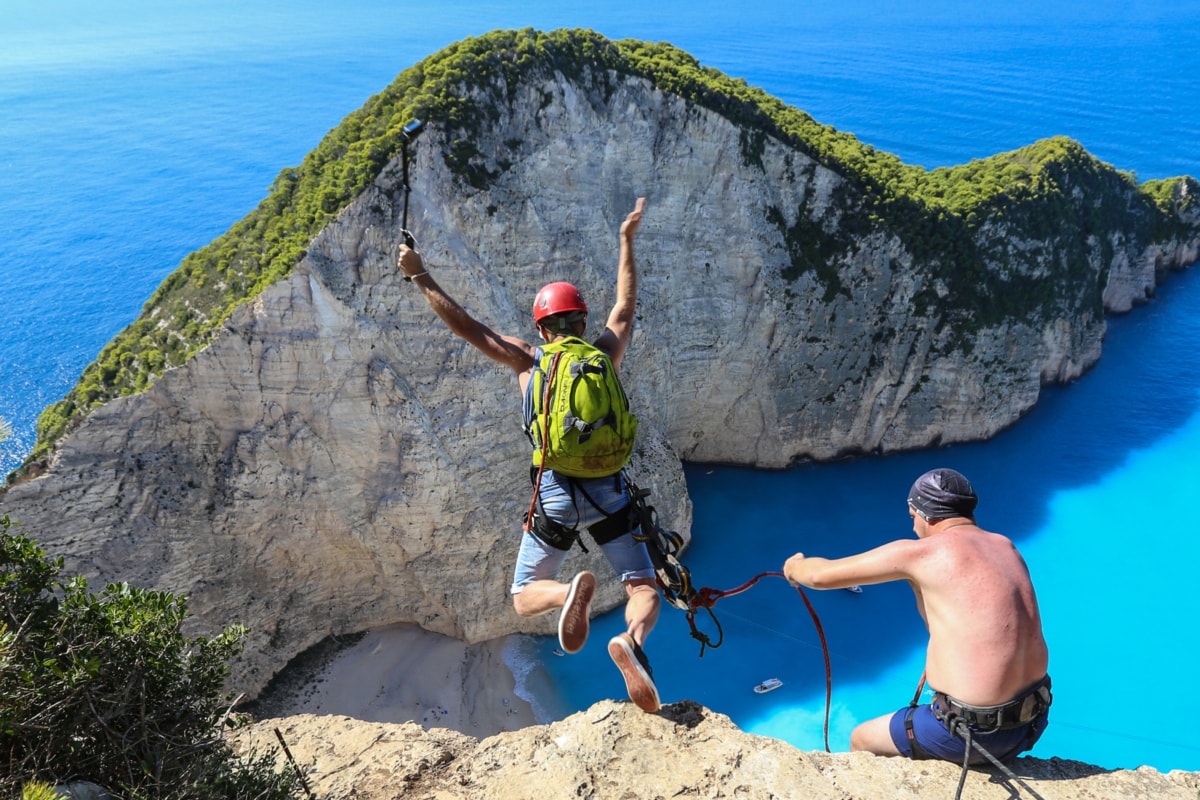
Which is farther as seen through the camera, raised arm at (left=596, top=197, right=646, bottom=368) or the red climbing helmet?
raised arm at (left=596, top=197, right=646, bottom=368)

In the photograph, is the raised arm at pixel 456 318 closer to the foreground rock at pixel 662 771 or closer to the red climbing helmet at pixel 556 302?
the red climbing helmet at pixel 556 302

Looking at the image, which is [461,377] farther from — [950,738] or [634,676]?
[950,738]

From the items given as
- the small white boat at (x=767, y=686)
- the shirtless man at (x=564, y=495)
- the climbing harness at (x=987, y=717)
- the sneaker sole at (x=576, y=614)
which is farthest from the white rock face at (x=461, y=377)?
the climbing harness at (x=987, y=717)

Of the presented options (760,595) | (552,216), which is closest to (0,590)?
(552,216)

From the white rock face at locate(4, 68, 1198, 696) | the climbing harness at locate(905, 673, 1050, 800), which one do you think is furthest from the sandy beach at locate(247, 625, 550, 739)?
the climbing harness at locate(905, 673, 1050, 800)

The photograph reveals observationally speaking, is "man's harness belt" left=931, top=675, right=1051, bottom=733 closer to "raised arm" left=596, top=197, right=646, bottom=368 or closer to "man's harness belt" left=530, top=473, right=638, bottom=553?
"man's harness belt" left=530, top=473, right=638, bottom=553

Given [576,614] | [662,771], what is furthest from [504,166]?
[662,771]
